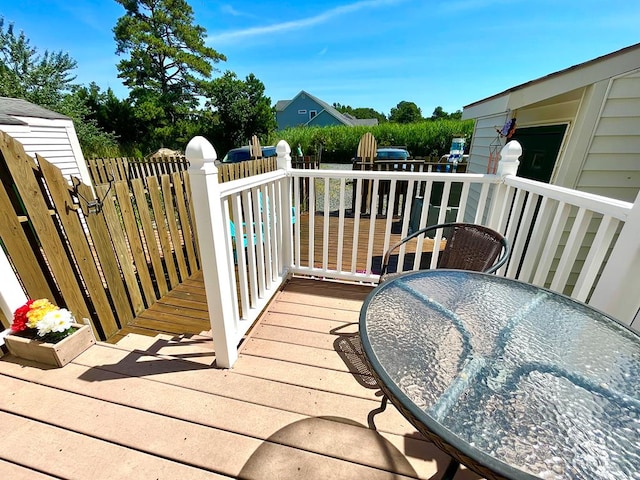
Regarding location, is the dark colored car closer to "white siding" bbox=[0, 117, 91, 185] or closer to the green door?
"white siding" bbox=[0, 117, 91, 185]

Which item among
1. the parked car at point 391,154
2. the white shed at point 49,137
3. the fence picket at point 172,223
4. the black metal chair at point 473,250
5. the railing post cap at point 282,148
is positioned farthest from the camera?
the parked car at point 391,154

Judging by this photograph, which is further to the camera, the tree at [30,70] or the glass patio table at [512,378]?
the tree at [30,70]

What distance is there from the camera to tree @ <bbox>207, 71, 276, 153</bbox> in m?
18.7

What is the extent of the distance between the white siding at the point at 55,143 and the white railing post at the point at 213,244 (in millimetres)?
6254

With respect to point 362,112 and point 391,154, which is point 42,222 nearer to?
point 391,154

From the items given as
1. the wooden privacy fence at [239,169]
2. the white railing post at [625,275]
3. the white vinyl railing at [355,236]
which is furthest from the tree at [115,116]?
the white railing post at [625,275]

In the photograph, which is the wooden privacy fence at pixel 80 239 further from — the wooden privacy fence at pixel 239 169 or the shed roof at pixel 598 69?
the shed roof at pixel 598 69

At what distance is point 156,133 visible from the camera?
17719mm

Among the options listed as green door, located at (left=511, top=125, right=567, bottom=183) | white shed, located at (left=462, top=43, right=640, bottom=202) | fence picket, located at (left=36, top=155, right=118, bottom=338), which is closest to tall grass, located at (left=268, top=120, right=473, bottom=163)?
green door, located at (left=511, top=125, right=567, bottom=183)

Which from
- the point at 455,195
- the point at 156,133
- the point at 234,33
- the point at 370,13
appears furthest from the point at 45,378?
the point at 234,33

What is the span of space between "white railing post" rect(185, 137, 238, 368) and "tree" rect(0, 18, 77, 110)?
53.7 ft

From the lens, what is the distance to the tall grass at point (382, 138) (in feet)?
54.6

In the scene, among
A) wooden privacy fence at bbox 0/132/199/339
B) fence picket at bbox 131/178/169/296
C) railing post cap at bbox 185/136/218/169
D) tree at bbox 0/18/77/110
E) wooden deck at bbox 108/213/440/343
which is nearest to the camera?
railing post cap at bbox 185/136/218/169

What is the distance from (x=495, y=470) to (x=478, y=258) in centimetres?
131
